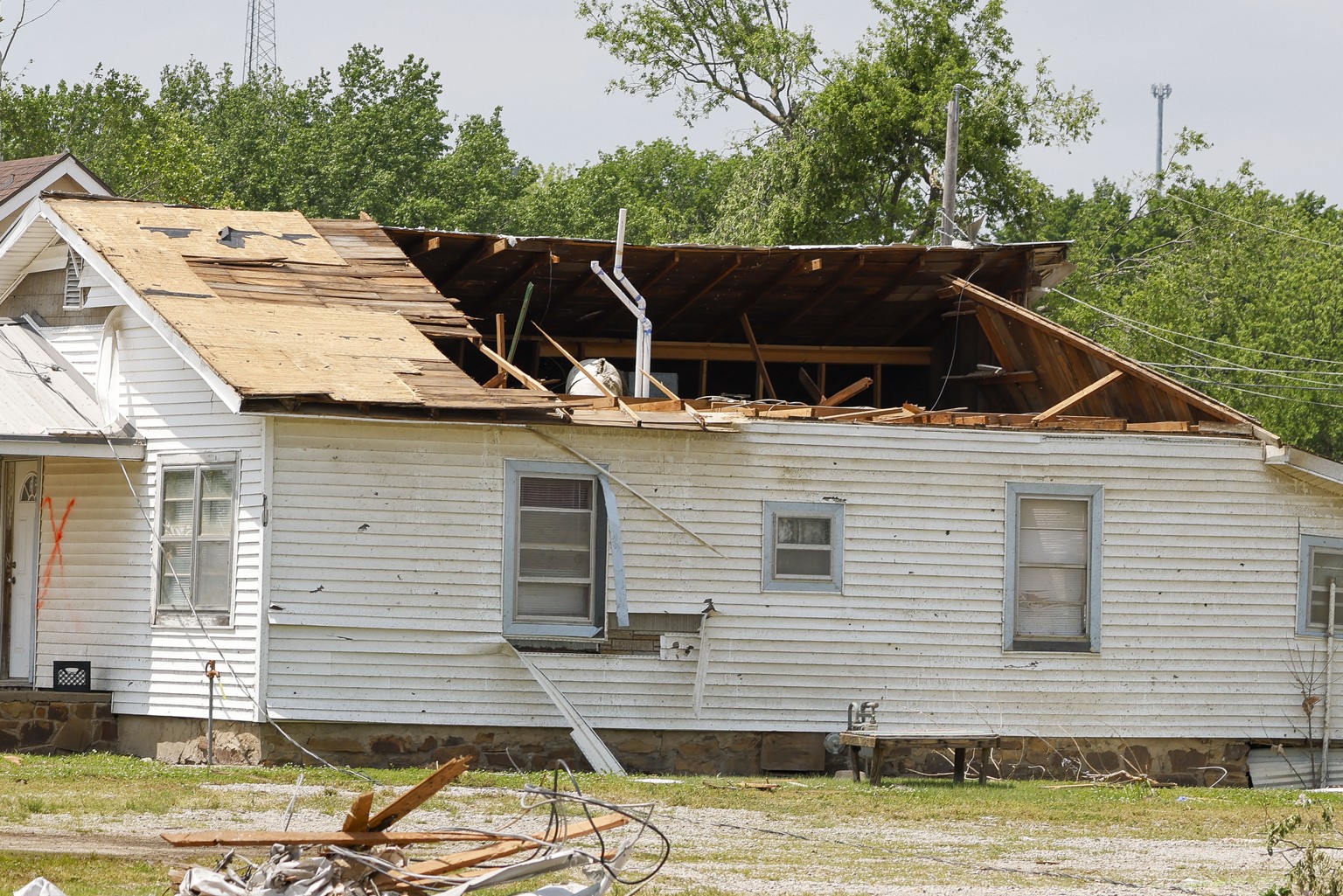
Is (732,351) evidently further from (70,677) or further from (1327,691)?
(70,677)

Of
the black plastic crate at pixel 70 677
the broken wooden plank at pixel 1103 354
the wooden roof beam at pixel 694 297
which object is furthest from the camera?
the wooden roof beam at pixel 694 297

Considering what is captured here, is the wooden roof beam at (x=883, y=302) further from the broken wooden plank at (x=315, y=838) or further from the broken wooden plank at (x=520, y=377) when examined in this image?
the broken wooden plank at (x=315, y=838)

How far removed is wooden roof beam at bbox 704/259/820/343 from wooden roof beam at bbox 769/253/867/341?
1.41 feet

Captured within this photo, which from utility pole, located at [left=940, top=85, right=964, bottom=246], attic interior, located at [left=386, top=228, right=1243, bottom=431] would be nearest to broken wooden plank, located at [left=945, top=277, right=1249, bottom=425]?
attic interior, located at [left=386, top=228, right=1243, bottom=431]

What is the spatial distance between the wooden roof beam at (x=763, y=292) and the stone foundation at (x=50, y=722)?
8.41 m

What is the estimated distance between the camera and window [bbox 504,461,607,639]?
15789 mm

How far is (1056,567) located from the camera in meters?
16.9

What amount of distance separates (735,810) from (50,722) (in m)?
6.87

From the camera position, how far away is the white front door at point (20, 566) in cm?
1703

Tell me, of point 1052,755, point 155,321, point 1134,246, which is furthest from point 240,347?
point 1134,246


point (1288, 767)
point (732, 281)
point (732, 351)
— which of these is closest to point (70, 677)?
point (732, 281)

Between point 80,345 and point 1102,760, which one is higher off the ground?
point 80,345

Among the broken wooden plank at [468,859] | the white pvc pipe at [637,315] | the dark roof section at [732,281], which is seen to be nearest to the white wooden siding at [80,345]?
the dark roof section at [732,281]

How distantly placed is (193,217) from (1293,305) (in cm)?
3704
